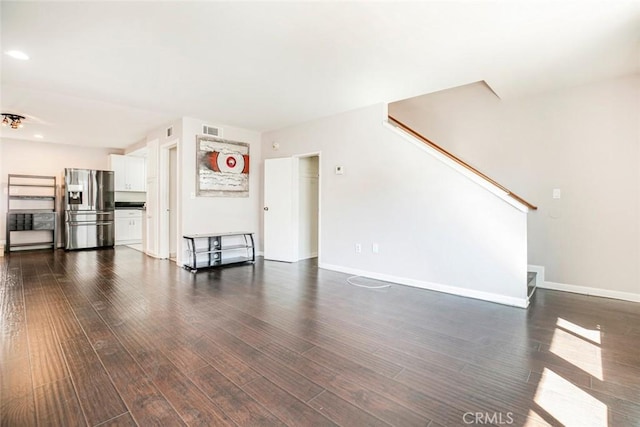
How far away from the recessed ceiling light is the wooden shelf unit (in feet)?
8.89

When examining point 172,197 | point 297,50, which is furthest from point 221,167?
point 297,50

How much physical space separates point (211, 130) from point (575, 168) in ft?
17.5

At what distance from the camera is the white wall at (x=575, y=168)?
126 inches

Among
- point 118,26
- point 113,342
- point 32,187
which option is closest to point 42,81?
point 118,26

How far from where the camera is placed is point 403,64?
2975 millimetres

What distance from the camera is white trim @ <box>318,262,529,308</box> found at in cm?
303

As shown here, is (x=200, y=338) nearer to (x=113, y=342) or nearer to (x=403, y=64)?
(x=113, y=342)

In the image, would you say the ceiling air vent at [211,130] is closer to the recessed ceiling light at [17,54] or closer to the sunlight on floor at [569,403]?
the recessed ceiling light at [17,54]

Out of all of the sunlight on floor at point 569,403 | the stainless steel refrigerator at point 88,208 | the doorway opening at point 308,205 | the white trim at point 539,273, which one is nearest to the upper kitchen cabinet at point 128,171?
the stainless steel refrigerator at point 88,208

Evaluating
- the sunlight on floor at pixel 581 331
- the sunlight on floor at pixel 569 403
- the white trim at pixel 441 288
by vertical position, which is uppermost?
the white trim at pixel 441 288

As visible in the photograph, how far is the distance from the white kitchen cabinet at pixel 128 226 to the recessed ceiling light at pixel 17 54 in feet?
17.4

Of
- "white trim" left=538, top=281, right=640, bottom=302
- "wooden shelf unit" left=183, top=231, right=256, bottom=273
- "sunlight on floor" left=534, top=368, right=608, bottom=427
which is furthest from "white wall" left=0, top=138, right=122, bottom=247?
"white trim" left=538, top=281, right=640, bottom=302

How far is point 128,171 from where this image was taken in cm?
762

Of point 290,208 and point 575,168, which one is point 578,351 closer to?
point 575,168
